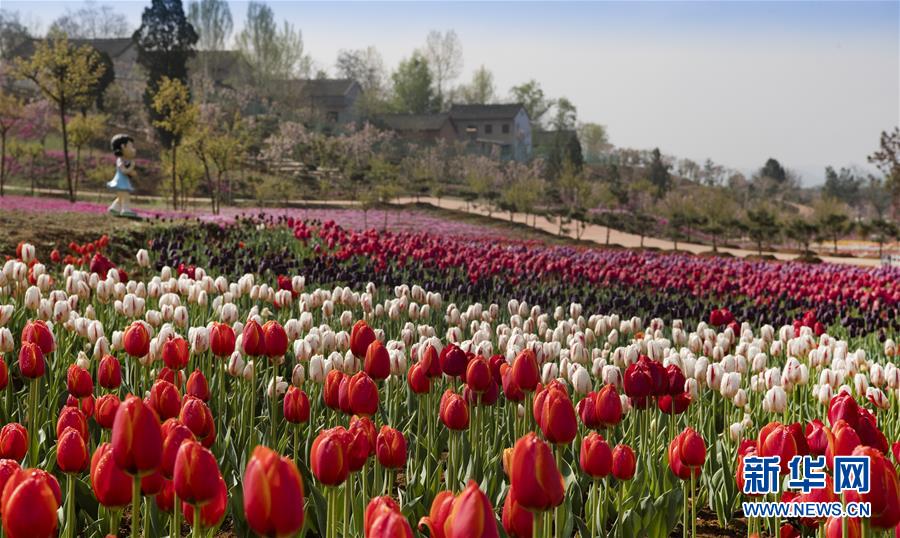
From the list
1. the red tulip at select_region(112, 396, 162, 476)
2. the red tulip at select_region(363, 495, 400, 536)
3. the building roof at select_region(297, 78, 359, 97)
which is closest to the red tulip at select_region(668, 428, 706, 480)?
the red tulip at select_region(363, 495, 400, 536)

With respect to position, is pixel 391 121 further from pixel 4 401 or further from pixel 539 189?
pixel 4 401

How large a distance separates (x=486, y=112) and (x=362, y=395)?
94.4 meters

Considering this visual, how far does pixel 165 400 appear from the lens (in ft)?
10.4

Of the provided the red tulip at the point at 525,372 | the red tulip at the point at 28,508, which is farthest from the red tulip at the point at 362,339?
the red tulip at the point at 28,508

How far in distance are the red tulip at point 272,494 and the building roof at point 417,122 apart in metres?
84.6

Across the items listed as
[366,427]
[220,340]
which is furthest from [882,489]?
[220,340]

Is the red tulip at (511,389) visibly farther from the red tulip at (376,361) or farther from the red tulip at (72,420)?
the red tulip at (72,420)

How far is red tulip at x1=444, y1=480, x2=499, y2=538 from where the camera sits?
5.45 ft

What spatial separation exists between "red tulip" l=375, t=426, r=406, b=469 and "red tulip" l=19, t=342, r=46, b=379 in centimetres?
163

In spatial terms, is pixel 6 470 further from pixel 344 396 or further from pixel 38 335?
pixel 38 335

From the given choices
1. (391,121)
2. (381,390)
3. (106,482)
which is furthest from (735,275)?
(391,121)

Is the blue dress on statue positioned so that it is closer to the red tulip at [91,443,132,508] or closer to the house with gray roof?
the red tulip at [91,443,132,508]

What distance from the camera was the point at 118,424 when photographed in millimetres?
2135

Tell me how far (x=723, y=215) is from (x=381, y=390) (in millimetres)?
43219
